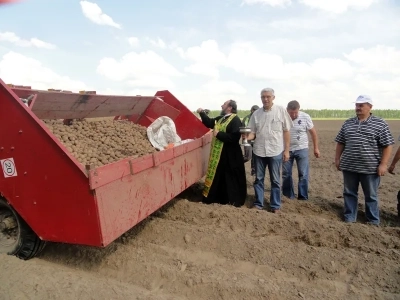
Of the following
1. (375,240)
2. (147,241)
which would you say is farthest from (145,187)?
(375,240)

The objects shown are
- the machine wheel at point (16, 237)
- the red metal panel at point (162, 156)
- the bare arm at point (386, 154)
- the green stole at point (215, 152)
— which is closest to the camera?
the machine wheel at point (16, 237)

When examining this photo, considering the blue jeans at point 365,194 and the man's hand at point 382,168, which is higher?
the man's hand at point 382,168

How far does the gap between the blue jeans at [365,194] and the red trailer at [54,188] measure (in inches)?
98.8

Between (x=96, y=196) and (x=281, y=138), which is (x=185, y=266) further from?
(x=281, y=138)

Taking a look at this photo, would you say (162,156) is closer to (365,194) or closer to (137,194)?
(137,194)

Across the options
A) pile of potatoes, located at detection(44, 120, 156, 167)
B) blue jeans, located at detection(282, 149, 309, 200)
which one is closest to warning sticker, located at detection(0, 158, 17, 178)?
pile of potatoes, located at detection(44, 120, 156, 167)

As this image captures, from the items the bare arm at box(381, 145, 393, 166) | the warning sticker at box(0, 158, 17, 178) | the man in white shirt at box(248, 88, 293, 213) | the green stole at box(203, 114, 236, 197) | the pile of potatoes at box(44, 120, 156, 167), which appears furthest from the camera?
the green stole at box(203, 114, 236, 197)

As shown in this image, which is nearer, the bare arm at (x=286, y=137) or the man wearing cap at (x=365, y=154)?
the man wearing cap at (x=365, y=154)

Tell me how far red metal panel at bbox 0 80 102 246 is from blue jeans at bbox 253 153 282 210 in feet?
9.01

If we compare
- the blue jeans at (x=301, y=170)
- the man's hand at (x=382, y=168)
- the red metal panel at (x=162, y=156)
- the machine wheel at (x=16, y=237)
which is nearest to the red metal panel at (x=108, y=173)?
the red metal panel at (x=162, y=156)

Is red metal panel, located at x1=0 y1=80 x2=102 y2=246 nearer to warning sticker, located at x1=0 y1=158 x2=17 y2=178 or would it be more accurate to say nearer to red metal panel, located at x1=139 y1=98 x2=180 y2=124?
warning sticker, located at x1=0 y1=158 x2=17 y2=178

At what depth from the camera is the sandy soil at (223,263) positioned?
9.12 ft

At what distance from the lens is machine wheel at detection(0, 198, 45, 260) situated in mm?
3225

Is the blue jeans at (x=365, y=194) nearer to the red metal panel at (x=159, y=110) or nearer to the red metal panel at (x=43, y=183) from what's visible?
the red metal panel at (x=159, y=110)
